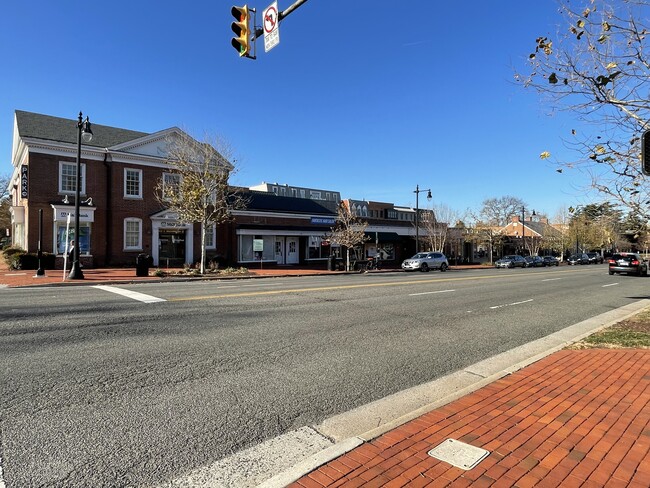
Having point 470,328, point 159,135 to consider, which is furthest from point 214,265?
point 470,328

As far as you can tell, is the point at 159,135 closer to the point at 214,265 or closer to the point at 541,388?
the point at 214,265

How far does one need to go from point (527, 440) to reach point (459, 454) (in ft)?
2.34

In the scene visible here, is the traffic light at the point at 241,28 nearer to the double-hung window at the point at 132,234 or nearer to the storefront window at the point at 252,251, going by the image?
the double-hung window at the point at 132,234

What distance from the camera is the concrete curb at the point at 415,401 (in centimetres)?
312

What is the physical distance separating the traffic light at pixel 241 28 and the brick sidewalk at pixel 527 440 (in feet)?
25.4

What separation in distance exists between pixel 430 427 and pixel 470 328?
5.42 metres

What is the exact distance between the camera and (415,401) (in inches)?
177

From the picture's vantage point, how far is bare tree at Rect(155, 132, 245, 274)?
81.0 ft

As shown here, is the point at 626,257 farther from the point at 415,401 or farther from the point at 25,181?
the point at 25,181

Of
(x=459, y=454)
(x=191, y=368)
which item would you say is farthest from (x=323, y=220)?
(x=459, y=454)

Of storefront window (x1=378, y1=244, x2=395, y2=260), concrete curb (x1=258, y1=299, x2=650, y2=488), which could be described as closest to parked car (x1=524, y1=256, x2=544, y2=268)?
storefront window (x1=378, y1=244, x2=395, y2=260)

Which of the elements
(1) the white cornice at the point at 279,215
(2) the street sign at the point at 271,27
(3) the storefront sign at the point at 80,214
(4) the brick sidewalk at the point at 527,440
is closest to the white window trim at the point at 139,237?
(3) the storefront sign at the point at 80,214

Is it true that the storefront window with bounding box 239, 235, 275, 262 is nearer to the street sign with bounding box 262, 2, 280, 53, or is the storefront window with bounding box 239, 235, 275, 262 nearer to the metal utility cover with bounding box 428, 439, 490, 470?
the street sign with bounding box 262, 2, 280, 53

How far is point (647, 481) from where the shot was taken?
A: 2.84m
